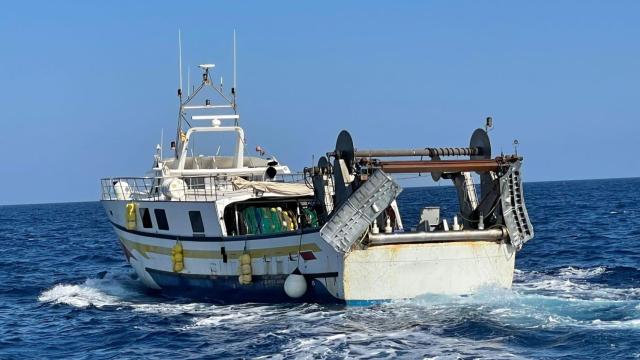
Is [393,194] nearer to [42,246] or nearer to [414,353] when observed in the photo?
[414,353]

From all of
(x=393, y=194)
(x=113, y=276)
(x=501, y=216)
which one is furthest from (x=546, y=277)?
(x=113, y=276)

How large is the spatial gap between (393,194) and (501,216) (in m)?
2.93

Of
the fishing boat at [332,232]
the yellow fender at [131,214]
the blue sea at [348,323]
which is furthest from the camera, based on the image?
the yellow fender at [131,214]

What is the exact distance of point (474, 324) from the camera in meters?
17.5

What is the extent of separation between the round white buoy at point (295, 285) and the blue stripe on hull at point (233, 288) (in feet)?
0.43

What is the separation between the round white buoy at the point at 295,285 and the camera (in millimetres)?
20984

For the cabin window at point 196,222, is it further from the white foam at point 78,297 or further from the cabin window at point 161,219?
the white foam at point 78,297

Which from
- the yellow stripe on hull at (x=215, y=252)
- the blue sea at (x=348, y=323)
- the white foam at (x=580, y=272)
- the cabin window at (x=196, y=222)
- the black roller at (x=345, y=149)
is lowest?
the blue sea at (x=348, y=323)

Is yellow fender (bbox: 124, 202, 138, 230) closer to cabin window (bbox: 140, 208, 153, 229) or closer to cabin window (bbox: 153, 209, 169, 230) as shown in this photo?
cabin window (bbox: 140, 208, 153, 229)

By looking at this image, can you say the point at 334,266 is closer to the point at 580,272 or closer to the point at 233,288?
the point at 233,288

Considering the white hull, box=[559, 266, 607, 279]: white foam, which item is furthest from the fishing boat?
box=[559, 266, 607, 279]: white foam

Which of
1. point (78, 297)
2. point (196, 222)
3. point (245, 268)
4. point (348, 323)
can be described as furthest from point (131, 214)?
point (348, 323)

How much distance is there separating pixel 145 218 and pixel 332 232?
781 cm

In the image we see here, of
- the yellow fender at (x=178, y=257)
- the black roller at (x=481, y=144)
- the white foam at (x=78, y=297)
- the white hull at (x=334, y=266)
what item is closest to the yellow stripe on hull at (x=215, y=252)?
the white hull at (x=334, y=266)
